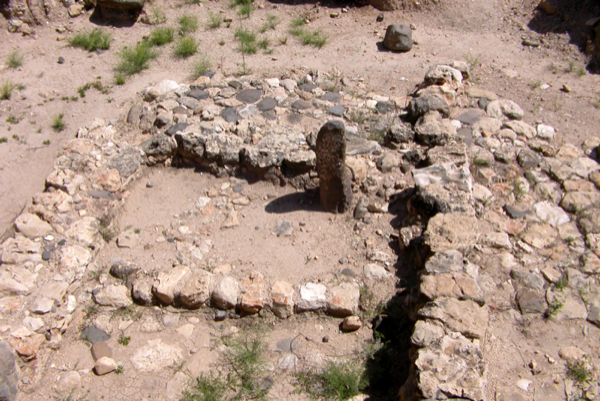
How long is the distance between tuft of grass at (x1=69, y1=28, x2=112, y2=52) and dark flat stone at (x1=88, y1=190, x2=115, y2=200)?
3755 mm

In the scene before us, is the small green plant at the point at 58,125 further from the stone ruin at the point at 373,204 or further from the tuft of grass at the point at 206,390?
the tuft of grass at the point at 206,390

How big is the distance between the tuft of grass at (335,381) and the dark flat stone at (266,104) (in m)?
3.76

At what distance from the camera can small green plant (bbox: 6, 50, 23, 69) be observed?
27.0ft

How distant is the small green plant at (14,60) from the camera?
27.0ft

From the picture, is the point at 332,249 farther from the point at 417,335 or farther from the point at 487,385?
the point at 487,385

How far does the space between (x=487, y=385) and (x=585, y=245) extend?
2.15 metres

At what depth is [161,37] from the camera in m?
8.95

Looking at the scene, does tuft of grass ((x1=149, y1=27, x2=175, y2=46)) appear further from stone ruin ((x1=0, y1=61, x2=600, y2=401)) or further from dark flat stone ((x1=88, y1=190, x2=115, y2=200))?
dark flat stone ((x1=88, y1=190, x2=115, y2=200))

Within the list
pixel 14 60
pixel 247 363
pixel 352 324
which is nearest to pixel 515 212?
pixel 352 324

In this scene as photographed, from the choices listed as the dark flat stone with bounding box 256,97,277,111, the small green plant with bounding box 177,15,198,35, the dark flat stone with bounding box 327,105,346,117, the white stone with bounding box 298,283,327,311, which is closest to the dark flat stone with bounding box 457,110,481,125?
the dark flat stone with bounding box 327,105,346,117

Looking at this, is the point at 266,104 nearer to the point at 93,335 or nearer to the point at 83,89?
the point at 83,89

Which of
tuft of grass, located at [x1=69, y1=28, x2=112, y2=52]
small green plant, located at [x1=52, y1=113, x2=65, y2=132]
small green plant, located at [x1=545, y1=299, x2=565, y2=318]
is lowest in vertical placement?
small green plant, located at [x1=545, y1=299, x2=565, y2=318]

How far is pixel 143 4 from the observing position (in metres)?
9.55

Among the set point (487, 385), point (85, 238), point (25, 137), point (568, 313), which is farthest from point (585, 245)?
point (25, 137)
